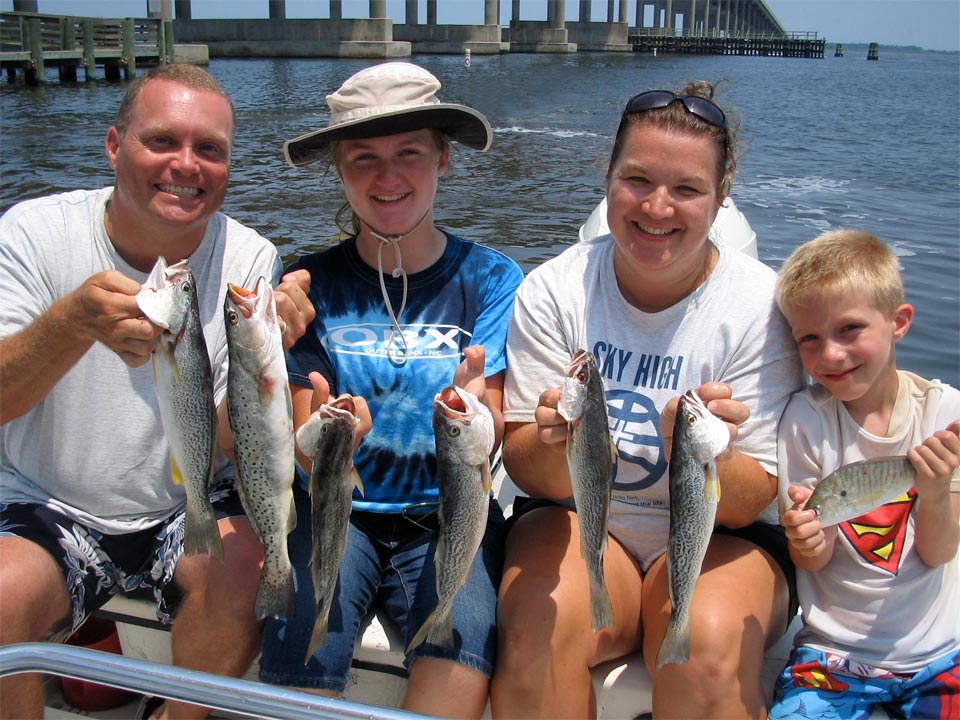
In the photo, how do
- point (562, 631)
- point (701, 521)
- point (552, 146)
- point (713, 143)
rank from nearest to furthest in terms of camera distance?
1. point (701, 521)
2. point (562, 631)
3. point (713, 143)
4. point (552, 146)

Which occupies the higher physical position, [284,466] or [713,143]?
[713,143]

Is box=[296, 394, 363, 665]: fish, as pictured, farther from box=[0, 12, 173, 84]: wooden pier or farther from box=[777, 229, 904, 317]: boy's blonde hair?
box=[0, 12, 173, 84]: wooden pier

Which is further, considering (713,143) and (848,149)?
(848,149)

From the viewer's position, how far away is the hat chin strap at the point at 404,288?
3.46 m

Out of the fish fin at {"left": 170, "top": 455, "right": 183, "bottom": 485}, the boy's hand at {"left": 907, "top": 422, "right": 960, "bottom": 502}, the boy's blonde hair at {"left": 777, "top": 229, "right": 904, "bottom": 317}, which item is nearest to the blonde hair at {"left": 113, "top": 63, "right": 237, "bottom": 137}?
the fish fin at {"left": 170, "top": 455, "right": 183, "bottom": 485}

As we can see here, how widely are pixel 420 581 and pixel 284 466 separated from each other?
0.82 metres

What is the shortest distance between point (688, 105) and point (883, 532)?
6.00 feet

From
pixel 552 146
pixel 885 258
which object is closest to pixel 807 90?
pixel 552 146

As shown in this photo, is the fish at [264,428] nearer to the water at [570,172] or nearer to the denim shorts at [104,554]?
the denim shorts at [104,554]

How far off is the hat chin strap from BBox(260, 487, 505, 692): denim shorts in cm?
70

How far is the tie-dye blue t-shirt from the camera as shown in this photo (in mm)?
3436

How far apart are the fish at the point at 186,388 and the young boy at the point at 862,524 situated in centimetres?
210

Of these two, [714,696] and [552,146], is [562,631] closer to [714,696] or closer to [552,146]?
[714,696]

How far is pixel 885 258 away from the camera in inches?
125
